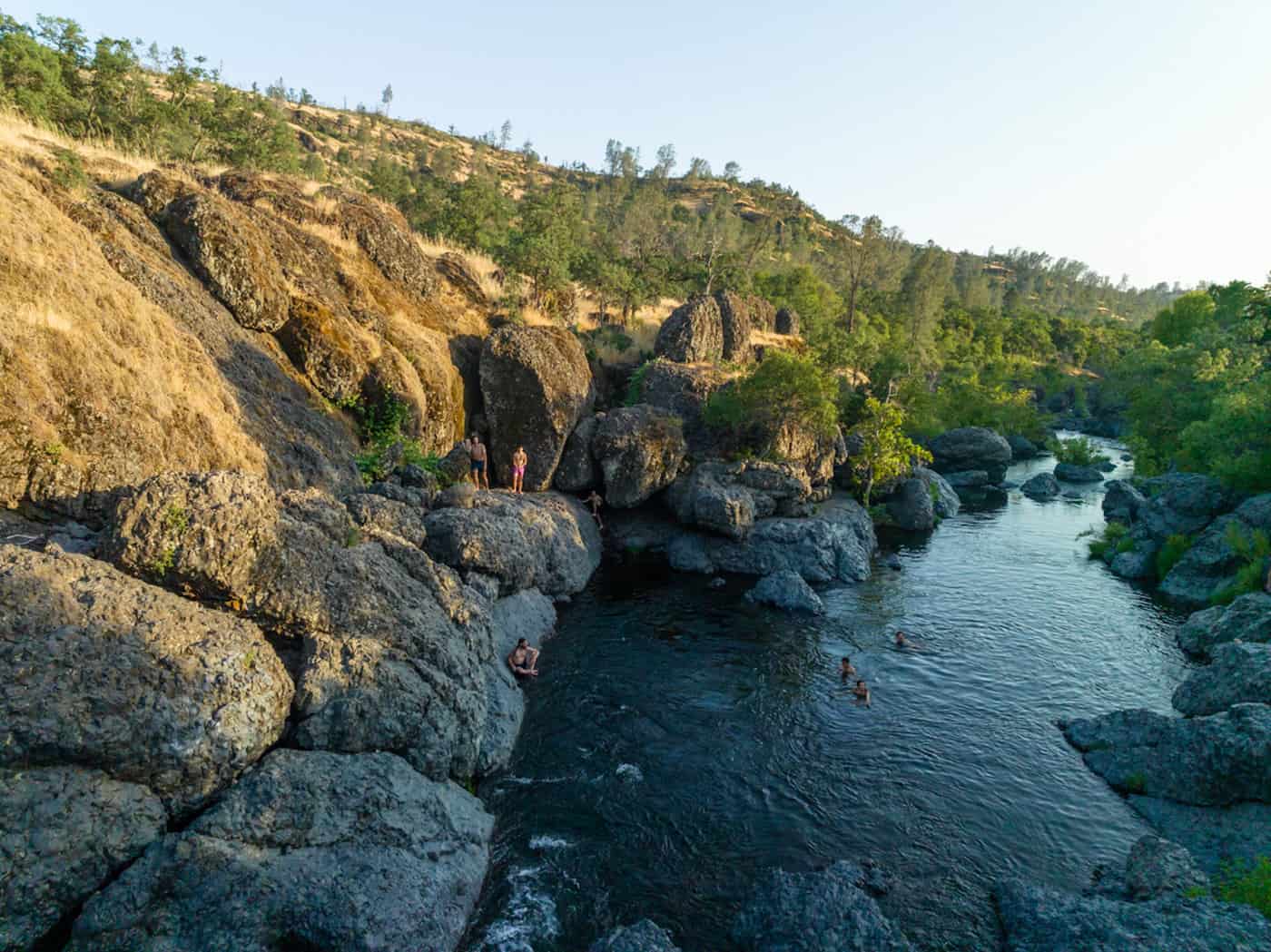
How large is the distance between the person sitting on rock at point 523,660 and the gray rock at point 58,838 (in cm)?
1071

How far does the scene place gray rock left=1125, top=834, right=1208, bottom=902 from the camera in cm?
1261

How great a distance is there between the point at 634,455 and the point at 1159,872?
24.5 metres

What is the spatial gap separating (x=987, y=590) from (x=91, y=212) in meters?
38.4

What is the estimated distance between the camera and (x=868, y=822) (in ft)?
50.0

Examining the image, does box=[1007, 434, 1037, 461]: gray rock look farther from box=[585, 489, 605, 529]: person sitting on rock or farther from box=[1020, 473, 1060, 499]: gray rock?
box=[585, 489, 605, 529]: person sitting on rock

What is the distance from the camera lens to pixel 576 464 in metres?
33.3

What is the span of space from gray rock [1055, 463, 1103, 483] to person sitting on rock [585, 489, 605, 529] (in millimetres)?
48257

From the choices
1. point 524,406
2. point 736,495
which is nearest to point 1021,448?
point 736,495

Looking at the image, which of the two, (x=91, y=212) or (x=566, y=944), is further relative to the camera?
(x=91, y=212)

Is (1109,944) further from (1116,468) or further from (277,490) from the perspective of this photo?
(1116,468)

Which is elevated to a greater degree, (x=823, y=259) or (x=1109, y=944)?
(x=823, y=259)

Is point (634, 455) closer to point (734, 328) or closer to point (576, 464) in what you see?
point (576, 464)

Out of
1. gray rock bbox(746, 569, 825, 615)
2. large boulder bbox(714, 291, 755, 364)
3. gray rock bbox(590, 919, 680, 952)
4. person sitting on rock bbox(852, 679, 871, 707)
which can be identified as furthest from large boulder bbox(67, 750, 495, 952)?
large boulder bbox(714, 291, 755, 364)

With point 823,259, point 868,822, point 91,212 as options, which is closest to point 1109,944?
point 868,822
